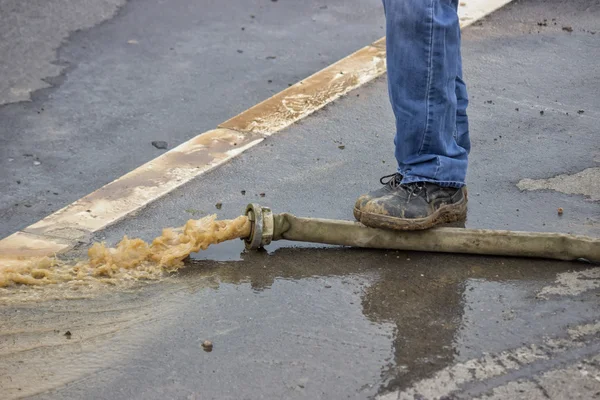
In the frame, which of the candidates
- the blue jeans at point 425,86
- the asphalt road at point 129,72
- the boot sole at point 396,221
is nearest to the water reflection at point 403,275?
the boot sole at point 396,221

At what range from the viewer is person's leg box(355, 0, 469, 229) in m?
3.33

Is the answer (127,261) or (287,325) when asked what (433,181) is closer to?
(287,325)

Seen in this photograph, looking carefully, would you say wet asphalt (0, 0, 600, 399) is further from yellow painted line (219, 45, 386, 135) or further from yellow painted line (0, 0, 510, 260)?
Result: yellow painted line (219, 45, 386, 135)

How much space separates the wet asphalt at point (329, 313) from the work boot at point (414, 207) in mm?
127

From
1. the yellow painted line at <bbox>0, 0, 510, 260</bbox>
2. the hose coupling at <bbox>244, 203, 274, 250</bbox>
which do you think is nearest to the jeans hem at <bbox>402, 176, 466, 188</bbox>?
the hose coupling at <bbox>244, 203, 274, 250</bbox>

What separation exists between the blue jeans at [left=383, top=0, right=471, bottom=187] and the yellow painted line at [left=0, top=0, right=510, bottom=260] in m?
1.13

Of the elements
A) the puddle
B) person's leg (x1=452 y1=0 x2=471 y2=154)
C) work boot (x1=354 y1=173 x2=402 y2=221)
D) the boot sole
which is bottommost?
the puddle

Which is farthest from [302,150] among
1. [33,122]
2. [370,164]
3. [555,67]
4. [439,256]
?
[555,67]

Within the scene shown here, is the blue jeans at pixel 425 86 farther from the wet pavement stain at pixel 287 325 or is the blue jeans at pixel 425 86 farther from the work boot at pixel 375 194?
the wet pavement stain at pixel 287 325

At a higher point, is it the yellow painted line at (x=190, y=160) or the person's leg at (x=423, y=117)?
the person's leg at (x=423, y=117)

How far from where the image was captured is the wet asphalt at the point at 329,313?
2.74 m

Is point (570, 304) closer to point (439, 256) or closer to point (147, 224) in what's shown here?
point (439, 256)

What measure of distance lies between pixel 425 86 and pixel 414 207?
1.53 feet

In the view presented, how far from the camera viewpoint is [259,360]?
2832 mm
